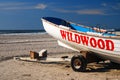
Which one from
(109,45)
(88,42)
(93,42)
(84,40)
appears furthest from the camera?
(84,40)

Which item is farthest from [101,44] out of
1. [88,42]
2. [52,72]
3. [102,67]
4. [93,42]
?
[52,72]

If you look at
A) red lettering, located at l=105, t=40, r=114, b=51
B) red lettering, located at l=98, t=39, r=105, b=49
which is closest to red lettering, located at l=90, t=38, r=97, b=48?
red lettering, located at l=98, t=39, r=105, b=49

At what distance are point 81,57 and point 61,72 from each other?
88cm

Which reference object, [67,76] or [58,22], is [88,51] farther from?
[58,22]

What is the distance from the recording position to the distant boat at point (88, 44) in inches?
405

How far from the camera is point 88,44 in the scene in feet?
36.5

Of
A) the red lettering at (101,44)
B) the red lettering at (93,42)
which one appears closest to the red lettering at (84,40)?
Answer: the red lettering at (93,42)

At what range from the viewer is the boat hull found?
33.7 feet

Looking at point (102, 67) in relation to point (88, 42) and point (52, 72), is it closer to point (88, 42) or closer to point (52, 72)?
point (88, 42)

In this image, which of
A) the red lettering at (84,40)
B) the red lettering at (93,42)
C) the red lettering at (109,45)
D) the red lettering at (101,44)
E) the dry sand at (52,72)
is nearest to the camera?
the dry sand at (52,72)

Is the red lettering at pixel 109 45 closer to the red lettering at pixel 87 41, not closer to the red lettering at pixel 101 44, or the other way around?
the red lettering at pixel 87 41

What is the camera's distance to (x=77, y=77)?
9992 millimetres

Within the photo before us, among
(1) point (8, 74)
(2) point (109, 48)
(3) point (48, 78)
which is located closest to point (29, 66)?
(1) point (8, 74)

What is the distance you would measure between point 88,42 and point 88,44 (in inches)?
3.4
